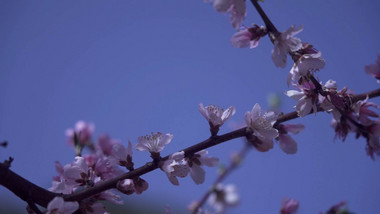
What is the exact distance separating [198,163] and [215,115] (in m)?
0.29

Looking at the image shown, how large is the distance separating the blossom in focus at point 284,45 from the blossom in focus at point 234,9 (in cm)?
22

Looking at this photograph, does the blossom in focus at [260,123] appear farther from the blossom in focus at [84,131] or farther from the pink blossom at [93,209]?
the blossom in focus at [84,131]

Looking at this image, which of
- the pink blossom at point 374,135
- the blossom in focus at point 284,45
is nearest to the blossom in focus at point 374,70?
the pink blossom at point 374,135

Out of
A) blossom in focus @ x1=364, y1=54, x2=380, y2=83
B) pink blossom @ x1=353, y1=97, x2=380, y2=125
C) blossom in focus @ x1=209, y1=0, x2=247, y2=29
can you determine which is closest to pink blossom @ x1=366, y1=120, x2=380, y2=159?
pink blossom @ x1=353, y1=97, x2=380, y2=125

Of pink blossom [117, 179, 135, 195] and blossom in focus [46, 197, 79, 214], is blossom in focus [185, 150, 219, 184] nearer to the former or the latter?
pink blossom [117, 179, 135, 195]

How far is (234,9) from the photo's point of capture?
4.83 ft

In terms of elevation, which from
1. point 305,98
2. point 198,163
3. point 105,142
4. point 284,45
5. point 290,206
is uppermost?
point 105,142

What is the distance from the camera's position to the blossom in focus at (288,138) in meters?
1.85

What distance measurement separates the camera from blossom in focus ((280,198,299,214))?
2160 mm

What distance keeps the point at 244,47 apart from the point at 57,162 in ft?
4.22

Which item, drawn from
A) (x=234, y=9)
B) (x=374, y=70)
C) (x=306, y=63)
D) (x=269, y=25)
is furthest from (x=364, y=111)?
(x=234, y=9)

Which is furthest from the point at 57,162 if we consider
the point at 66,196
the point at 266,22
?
the point at 266,22

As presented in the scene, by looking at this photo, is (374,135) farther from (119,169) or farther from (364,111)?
(119,169)

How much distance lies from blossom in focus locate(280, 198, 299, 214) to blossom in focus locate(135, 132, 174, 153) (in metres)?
1.10
